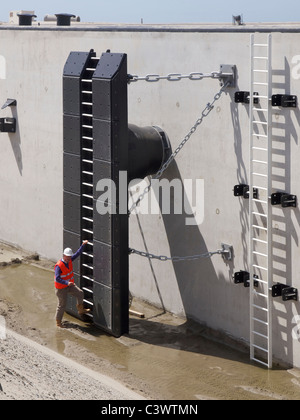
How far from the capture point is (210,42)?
15.2 m

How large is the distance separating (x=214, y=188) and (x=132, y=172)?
56.4 inches

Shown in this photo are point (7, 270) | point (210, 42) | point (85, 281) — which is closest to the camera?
point (210, 42)

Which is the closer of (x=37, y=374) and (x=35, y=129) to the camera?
(x=37, y=374)

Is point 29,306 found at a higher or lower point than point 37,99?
lower

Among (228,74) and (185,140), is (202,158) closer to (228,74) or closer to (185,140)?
(185,140)

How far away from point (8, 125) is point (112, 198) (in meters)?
7.06

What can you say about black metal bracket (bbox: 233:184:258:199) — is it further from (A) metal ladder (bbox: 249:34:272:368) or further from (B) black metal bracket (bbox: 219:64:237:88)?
(B) black metal bracket (bbox: 219:64:237:88)

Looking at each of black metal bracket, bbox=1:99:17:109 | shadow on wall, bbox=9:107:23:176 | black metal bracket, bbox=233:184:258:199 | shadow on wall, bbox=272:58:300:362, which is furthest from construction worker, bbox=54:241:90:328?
black metal bracket, bbox=1:99:17:109

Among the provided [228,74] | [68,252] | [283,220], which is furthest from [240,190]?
[68,252]

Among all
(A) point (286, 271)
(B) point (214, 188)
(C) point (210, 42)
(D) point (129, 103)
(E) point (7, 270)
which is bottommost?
(E) point (7, 270)

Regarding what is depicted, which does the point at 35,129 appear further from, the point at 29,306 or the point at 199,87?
Answer: the point at 199,87

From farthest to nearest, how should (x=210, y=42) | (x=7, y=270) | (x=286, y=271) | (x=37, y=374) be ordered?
(x=7, y=270) → (x=210, y=42) → (x=286, y=271) → (x=37, y=374)

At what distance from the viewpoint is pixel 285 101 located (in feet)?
45.2

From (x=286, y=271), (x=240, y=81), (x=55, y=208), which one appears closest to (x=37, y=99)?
(x=55, y=208)
